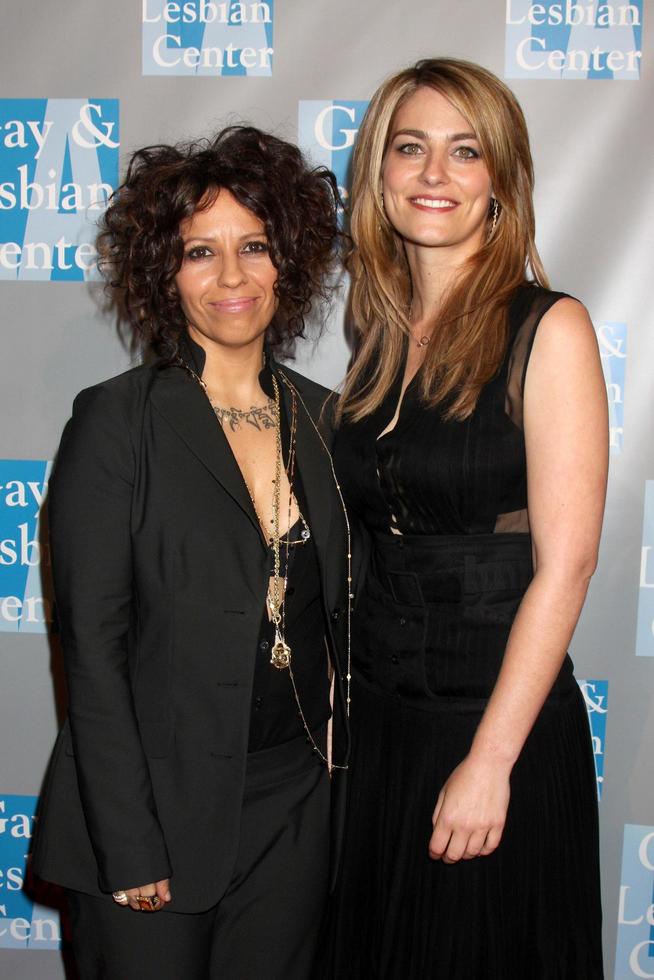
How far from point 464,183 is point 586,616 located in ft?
4.01

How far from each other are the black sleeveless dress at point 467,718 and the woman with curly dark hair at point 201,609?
142 mm

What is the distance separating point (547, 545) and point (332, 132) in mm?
1339

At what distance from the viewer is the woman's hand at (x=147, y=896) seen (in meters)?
1.54

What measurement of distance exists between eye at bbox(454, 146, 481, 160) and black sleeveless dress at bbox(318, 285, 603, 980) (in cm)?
28

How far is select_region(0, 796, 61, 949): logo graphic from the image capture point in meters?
2.59

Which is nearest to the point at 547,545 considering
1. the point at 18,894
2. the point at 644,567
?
the point at 644,567

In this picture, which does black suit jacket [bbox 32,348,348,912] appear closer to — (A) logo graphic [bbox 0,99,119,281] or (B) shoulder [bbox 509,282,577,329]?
(B) shoulder [bbox 509,282,577,329]

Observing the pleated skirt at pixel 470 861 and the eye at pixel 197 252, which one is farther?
the eye at pixel 197 252

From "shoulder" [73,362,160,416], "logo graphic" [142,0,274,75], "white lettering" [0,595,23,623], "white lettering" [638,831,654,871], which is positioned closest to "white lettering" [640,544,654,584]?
"white lettering" [638,831,654,871]

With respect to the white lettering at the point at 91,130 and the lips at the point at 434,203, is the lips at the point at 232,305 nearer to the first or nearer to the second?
the lips at the point at 434,203

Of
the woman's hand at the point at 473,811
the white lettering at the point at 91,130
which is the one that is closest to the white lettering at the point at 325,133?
the white lettering at the point at 91,130

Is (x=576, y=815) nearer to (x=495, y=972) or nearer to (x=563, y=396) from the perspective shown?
(x=495, y=972)

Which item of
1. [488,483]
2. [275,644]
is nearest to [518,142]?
[488,483]

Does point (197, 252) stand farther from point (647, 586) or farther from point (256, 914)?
point (647, 586)
